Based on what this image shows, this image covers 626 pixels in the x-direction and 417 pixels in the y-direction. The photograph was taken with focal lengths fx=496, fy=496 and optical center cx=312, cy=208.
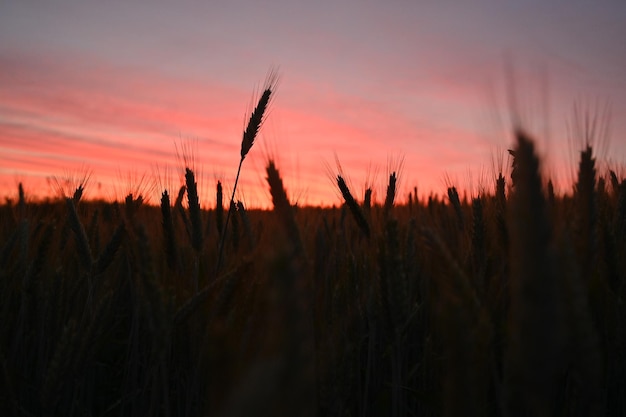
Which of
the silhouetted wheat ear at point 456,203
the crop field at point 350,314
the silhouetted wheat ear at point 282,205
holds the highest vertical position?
the silhouetted wheat ear at point 456,203

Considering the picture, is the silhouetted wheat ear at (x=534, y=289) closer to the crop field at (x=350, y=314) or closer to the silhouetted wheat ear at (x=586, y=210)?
the crop field at (x=350, y=314)

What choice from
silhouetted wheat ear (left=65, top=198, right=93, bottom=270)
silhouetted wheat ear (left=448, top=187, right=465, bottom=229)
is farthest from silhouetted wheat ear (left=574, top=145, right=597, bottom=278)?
silhouetted wheat ear (left=65, top=198, right=93, bottom=270)

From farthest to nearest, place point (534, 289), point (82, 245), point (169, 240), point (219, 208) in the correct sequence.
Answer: point (219, 208) → point (82, 245) → point (169, 240) → point (534, 289)

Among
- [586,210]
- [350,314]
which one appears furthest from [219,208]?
[586,210]

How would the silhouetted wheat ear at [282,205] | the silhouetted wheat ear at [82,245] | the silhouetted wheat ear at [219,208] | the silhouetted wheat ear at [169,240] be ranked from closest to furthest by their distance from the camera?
the silhouetted wheat ear at [282,205]
the silhouetted wheat ear at [169,240]
the silhouetted wheat ear at [82,245]
the silhouetted wheat ear at [219,208]

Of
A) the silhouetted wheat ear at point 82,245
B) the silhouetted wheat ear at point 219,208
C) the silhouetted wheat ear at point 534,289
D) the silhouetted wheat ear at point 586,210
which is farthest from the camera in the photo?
the silhouetted wheat ear at point 219,208

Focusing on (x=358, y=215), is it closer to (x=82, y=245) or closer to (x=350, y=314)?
(x=350, y=314)

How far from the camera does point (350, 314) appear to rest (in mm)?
2041

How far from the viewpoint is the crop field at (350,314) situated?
858 millimetres

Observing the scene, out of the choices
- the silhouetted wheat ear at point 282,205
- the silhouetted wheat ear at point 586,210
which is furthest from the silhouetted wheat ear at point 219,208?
the silhouetted wheat ear at point 586,210

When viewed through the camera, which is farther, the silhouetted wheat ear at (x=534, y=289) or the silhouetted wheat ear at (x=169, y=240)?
the silhouetted wheat ear at (x=169, y=240)

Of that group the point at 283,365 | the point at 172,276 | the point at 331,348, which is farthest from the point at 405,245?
the point at 283,365

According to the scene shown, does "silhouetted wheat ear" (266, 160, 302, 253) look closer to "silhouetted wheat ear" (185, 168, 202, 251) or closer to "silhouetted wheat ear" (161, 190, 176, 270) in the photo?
"silhouetted wheat ear" (161, 190, 176, 270)

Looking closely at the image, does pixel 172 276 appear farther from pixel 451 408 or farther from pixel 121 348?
pixel 121 348
